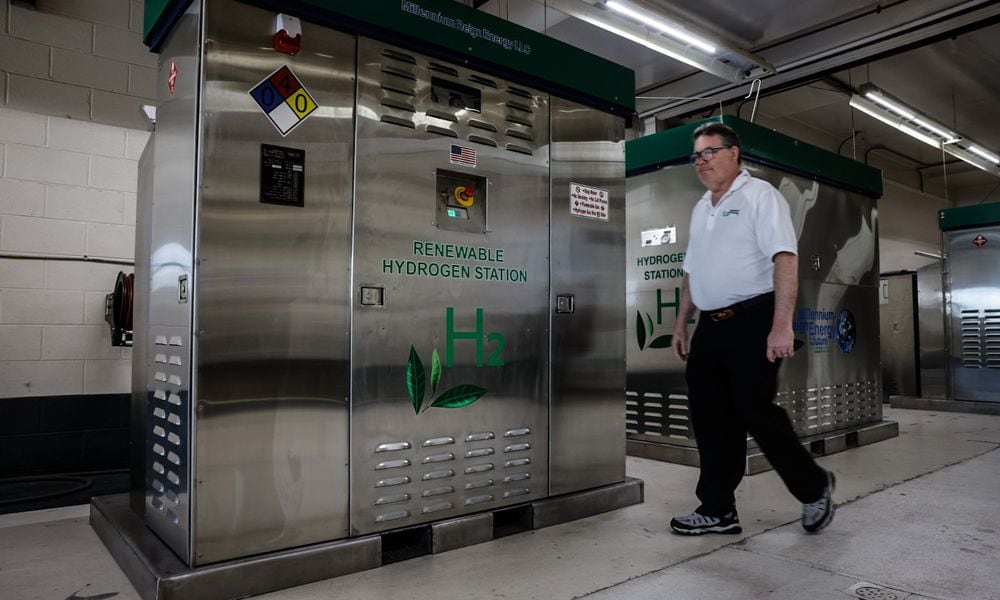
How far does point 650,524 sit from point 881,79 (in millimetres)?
7827

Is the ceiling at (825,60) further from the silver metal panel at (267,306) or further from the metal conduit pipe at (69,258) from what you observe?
the metal conduit pipe at (69,258)

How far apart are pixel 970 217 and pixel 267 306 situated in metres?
7.50

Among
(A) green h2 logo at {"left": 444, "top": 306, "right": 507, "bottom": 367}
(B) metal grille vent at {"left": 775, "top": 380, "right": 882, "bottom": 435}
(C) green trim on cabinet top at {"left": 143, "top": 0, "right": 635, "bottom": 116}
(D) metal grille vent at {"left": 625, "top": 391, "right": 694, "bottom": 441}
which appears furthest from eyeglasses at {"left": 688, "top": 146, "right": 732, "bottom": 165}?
(B) metal grille vent at {"left": 775, "top": 380, "right": 882, "bottom": 435}

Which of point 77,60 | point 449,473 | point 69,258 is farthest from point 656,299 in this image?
point 77,60

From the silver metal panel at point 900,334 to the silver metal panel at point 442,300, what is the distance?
22.2ft

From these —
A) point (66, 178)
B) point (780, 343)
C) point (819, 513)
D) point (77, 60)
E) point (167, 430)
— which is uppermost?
point (77, 60)

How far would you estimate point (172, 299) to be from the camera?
2027 millimetres

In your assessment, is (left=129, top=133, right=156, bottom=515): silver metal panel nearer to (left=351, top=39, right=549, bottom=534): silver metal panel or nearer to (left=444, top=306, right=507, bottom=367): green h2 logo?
(left=351, top=39, right=549, bottom=534): silver metal panel

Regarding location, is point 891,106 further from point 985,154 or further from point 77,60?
point 77,60

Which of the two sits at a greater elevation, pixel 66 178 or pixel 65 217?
pixel 66 178

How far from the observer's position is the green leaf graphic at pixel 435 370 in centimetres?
233

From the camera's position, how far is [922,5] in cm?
533

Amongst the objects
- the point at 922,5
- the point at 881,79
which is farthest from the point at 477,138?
the point at 881,79

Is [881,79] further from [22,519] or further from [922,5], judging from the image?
[22,519]
